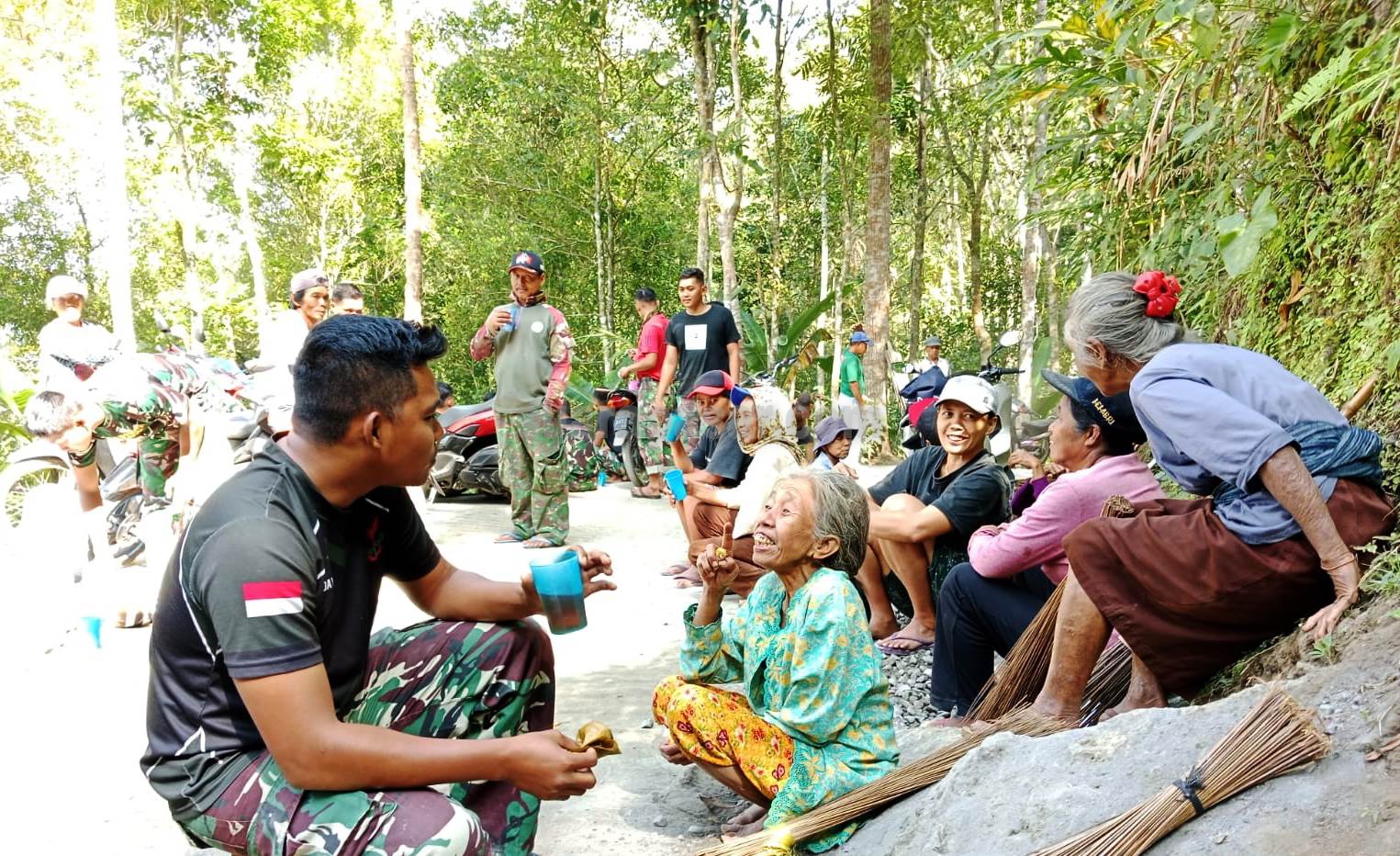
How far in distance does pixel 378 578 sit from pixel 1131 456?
2549 mm

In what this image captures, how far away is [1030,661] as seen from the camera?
127 inches

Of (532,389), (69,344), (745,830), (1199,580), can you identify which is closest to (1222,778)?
(1199,580)

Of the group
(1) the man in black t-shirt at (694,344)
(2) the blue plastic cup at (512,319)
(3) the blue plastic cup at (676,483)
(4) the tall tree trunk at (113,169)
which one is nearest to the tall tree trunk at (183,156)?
(4) the tall tree trunk at (113,169)

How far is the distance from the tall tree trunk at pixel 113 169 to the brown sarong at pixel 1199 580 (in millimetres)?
11387

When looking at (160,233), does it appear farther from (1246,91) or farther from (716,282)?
(1246,91)

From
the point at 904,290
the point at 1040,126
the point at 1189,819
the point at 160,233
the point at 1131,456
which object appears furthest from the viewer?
the point at 160,233

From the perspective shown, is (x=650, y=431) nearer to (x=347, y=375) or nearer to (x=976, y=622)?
(x=976, y=622)

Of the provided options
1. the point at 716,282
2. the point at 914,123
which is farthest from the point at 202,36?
the point at 914,123

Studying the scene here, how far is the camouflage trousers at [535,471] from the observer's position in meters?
7.30

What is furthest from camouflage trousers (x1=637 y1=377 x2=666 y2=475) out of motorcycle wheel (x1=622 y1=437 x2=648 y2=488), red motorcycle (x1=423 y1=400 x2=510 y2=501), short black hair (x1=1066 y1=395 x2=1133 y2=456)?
short black hair (x1=1066 y1=395 x2=1133 y2=456)

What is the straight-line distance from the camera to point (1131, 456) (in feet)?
11.4

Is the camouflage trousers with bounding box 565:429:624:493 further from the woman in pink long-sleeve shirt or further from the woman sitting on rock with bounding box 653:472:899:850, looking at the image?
the woman sitting on rock with bounding box 653:472:899:850

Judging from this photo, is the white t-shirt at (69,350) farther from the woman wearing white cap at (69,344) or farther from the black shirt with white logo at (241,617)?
the black shirt with white logo at (241,617)

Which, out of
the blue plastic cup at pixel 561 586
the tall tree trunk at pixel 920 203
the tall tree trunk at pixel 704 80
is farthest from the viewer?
the tall tree trunk at pixel 920 203
